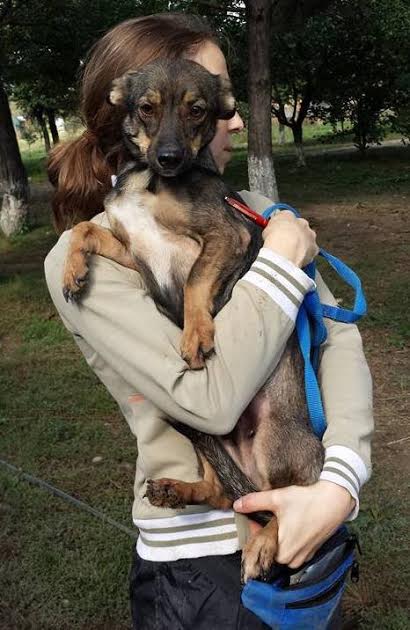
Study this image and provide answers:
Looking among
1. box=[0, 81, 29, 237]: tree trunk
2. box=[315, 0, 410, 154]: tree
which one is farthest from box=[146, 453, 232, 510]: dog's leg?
box=[315, 0, 410, 154]: tree

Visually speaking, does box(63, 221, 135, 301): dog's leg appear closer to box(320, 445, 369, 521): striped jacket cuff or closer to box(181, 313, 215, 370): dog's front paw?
box(181, 313, 215, 370): dog's front paw

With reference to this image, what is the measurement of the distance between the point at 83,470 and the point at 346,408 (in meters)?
3.00

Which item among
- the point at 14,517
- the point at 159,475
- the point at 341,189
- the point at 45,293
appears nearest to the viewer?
the point at 159,475

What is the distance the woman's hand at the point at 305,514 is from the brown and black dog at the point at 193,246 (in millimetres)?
98

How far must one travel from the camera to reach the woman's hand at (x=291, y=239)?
1686mm

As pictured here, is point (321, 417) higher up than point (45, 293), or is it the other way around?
point (321, 417)

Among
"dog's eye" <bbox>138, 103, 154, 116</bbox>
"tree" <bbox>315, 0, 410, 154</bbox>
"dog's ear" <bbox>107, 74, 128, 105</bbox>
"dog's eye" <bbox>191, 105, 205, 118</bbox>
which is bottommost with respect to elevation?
"tree" <bbox>315, 0, 410, 154</bbox>

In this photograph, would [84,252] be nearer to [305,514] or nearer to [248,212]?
[248,212]

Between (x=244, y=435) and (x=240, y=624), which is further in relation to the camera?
(x=244, y=435)

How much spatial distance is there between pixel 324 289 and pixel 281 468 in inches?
20.6

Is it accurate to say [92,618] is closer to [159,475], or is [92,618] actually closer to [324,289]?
[159,475]

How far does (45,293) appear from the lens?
7.93 meters

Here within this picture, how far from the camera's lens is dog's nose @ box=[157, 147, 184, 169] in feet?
6.36

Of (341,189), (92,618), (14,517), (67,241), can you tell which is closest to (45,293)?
(14,517)
